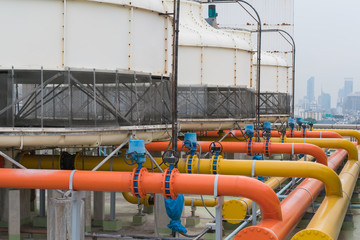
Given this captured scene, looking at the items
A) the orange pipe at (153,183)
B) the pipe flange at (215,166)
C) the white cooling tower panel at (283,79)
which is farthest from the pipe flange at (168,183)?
the white cooling tower panel at (283,79)

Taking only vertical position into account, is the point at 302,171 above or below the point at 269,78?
below

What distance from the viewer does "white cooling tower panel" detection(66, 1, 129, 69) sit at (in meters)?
16.8

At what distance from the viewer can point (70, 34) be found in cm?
1673

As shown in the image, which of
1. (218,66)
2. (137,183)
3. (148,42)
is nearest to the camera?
(137,183)

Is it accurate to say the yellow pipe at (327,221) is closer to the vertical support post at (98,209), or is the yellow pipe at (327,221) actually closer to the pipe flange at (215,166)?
the pipe flange at (215,166)

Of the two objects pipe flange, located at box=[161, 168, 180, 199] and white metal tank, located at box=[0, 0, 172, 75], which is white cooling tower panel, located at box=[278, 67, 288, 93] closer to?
white metal tank, located at box=[0, 0, 172, 75]

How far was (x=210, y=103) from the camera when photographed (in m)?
29.6

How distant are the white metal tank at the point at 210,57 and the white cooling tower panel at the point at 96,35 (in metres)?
11.1

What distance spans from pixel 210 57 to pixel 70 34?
13967 mm

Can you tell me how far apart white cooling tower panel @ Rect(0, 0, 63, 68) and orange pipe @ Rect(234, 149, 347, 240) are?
24.4 ft

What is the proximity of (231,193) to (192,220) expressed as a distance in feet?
35.3

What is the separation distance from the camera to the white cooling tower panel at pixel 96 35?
1675 cm

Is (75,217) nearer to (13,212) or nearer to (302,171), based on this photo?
(13,212)

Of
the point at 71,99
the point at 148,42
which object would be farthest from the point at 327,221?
the point at 71,99
